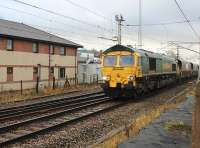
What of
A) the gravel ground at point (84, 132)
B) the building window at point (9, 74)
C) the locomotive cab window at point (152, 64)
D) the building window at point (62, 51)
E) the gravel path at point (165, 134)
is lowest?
the gravel ground at point (84, 132)

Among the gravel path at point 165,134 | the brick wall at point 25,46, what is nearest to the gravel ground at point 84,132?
the gravel path at point 165,134

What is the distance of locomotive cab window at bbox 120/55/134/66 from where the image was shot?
910 inches

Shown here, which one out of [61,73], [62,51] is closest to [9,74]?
[61,73]

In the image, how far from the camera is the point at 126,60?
2338 cm

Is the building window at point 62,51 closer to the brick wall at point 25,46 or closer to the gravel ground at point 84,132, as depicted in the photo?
the brick wall at point 25,46

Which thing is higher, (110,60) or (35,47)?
(35,47)

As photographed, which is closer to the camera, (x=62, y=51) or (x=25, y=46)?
(x=25, y=46)

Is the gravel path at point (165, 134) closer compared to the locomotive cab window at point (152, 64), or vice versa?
the gravel path at point (165, 134)

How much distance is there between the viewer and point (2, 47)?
31609 mm

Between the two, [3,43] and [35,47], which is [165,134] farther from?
[35,47]

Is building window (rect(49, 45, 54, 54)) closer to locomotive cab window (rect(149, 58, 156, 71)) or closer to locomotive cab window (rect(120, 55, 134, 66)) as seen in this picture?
locomotive cab window (rect(149, 58, 156, 71))

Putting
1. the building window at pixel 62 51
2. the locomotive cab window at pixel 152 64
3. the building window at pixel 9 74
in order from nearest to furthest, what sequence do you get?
the locomotive cab window at pixel 152 64
the building window at pixel 9 74
the building window at pixel 62 51

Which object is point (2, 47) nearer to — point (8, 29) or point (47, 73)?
point (8, 29)

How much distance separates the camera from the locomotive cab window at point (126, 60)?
2313 cm
